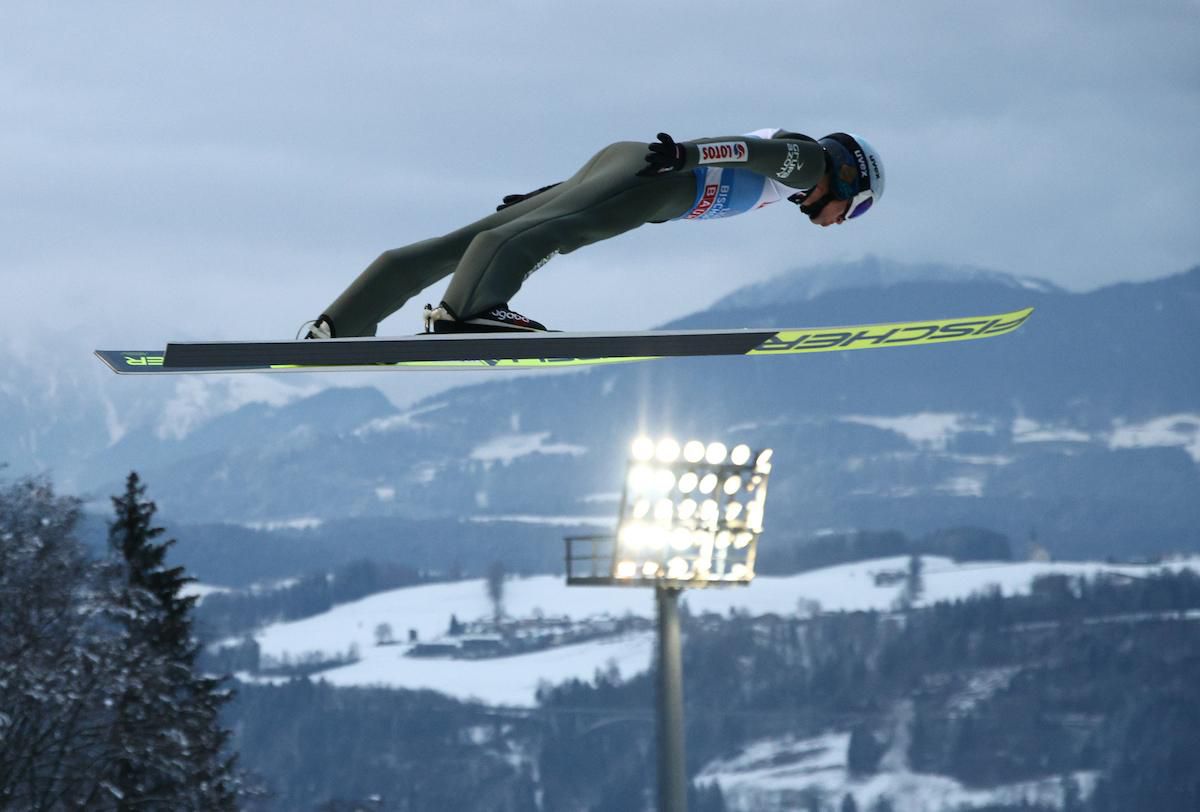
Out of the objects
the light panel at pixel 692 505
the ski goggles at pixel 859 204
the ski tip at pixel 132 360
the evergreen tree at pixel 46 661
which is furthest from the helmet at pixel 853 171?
the evergreen tree at pixel 46 661

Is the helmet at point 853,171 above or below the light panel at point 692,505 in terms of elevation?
above

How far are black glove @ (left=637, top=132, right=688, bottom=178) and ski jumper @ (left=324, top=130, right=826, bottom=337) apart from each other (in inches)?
2.5

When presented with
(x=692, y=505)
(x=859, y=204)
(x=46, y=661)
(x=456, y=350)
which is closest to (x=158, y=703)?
(x=46, y=661)

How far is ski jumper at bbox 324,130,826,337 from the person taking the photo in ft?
24.4

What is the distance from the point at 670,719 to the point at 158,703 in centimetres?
1368

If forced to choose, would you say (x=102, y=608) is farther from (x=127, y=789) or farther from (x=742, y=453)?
(x=742, y=453)

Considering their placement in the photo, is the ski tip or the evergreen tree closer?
the ski tip

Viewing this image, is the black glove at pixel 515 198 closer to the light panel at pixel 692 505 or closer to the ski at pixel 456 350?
the ski at pixel 456 350

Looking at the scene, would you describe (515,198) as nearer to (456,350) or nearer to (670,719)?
(456,350)

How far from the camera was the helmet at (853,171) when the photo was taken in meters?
8.29

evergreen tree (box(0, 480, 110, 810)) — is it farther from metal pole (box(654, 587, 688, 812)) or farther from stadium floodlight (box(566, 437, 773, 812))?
metal pole (box(654, 587, 688, 812))

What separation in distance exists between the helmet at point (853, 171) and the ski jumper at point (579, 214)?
18 centimetres

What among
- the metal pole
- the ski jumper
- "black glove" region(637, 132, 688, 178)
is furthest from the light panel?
"black glove" region(637, 132, 688, 178)

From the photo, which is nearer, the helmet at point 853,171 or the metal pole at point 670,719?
the helmet at point 853,171
